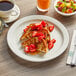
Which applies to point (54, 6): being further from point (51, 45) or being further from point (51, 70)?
point (51, 70)

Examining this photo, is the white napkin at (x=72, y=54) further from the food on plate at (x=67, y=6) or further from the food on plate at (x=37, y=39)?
the food on plate at (x=67, y=6)

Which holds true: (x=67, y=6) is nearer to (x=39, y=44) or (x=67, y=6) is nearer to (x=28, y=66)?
(x=39, y=44)

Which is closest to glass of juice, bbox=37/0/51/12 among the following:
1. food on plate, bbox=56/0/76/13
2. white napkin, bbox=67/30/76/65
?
food on plate, bbox=56/0/76/13

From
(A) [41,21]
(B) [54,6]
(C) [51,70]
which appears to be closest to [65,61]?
(C) [51,70]

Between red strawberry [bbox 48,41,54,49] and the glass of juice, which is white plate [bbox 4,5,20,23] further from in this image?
red strawberry [bbox 48,41,54,49]

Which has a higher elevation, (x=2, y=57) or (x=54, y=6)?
(x=54, y=6)

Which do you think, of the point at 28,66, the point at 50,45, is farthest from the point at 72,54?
the point at 28,66
